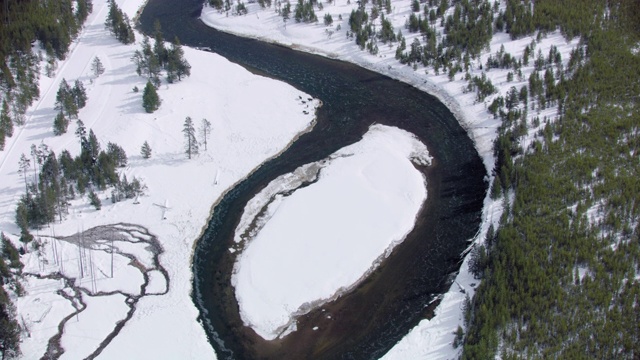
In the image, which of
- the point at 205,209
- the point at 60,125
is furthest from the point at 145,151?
the point at 205,209

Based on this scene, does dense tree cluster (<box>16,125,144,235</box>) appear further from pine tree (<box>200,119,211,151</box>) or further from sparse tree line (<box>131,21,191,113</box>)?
sparse tree line (<box>131,21,191,113</box>)

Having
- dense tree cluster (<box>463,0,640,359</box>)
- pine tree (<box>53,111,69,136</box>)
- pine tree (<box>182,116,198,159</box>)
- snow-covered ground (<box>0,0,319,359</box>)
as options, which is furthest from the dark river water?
pine tree (<box>53,111,69,136</box>)

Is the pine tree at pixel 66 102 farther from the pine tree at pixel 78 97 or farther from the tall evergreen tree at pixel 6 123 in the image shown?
the tall evergreen tree at pixel 6 123

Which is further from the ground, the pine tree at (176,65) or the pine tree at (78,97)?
the pine tree at (176,65)

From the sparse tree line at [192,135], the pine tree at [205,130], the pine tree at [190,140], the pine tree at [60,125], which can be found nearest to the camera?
the pine tree at [190,140]

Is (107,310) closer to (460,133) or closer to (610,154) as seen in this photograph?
(460,133)

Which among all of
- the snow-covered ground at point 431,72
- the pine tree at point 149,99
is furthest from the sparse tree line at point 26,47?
the snow-covered ground at point 431,72
